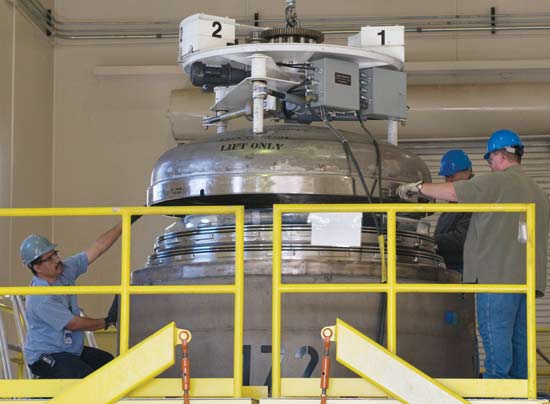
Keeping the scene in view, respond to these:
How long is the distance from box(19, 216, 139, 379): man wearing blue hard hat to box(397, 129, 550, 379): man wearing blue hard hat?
2.45 m

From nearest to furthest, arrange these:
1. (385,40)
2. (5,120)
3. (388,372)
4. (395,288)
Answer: (388,372), (395,288), (385,40), (5,120)

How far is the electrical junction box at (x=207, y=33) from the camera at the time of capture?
751cm

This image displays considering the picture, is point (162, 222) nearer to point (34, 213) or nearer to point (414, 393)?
point (34, 213)

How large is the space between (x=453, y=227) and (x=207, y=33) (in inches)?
95.7

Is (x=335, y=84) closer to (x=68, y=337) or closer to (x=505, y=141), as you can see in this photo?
(x=505, y=141)

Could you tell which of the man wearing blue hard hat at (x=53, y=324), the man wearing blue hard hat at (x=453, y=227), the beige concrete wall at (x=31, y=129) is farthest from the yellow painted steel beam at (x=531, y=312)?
the beige concrete wall at (x=31, y=129)

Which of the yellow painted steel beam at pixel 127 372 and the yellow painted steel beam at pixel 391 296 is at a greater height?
the yellow painted steel beam at pixel 391 296

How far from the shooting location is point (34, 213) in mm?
6277

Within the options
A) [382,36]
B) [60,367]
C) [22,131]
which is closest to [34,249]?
[60,367]

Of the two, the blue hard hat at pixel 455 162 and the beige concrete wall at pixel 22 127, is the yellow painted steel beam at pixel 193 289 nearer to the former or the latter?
the blue hard hat at pixel 455 162

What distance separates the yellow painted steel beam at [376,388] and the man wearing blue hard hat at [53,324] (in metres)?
2.25

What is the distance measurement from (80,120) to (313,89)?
6600 millimetres

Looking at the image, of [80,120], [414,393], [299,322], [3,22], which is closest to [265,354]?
[299,322]

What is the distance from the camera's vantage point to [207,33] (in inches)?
297
